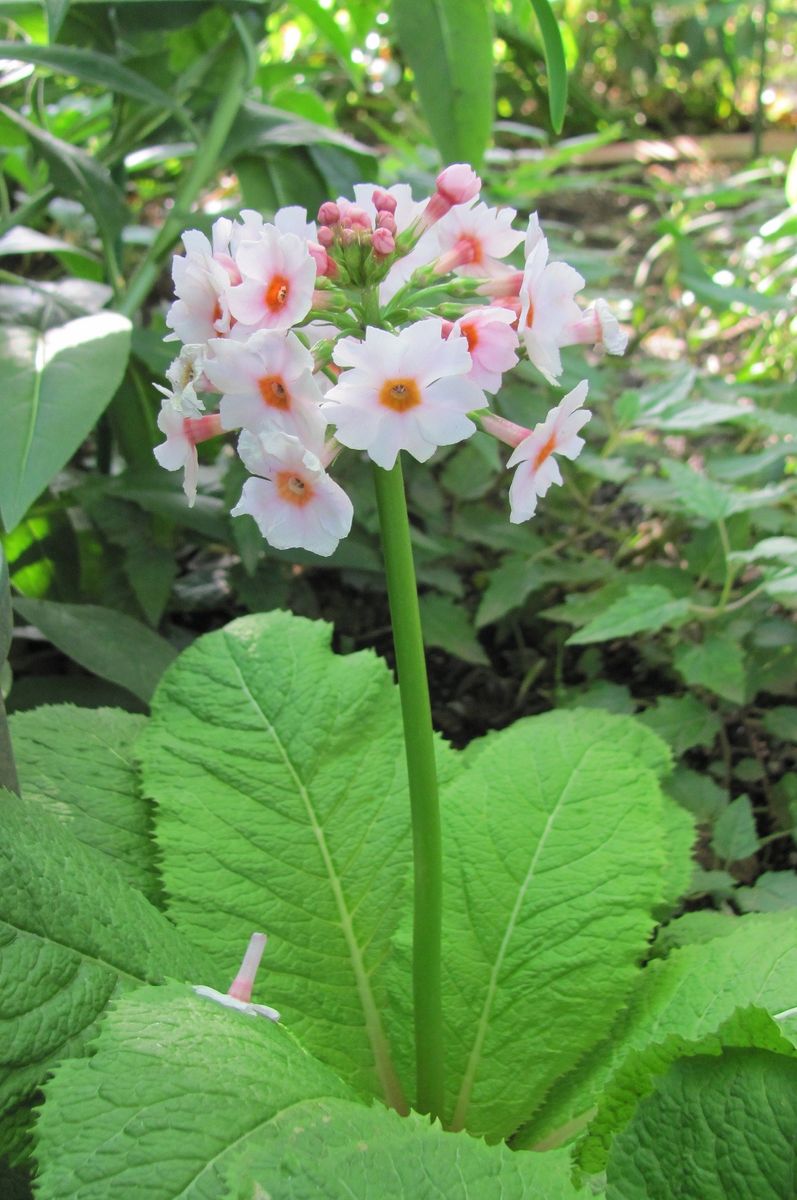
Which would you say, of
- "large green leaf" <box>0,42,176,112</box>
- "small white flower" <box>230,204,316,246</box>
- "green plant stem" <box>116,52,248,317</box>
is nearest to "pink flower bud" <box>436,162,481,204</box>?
"small white flower" <box>230,204,316,246</box>

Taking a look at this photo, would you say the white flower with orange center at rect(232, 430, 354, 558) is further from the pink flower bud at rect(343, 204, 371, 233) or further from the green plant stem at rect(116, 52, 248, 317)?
the green plant stem at rect(116, 52, 248, 317)

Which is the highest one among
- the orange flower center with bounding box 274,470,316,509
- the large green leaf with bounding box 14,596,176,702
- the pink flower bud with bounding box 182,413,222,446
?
the pink flower bud with bounding box 182,413,222,446

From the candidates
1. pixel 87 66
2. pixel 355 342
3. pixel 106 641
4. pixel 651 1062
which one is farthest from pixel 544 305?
pixel 87 66

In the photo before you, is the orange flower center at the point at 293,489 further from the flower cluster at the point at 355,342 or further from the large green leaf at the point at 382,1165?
the large green leaf at the point at 382,1165

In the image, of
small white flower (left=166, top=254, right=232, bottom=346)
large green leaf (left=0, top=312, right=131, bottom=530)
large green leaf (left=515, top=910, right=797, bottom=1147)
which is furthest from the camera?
large green leaf (left=0, top=312, right=131, bottom=530)

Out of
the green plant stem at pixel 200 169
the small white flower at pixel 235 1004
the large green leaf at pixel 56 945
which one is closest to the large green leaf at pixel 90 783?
the large green leaf at pixel 56 945

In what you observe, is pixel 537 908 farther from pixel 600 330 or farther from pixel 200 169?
pixel 200 169

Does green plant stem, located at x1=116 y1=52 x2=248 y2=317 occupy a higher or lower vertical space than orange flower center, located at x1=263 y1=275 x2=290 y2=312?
lower
